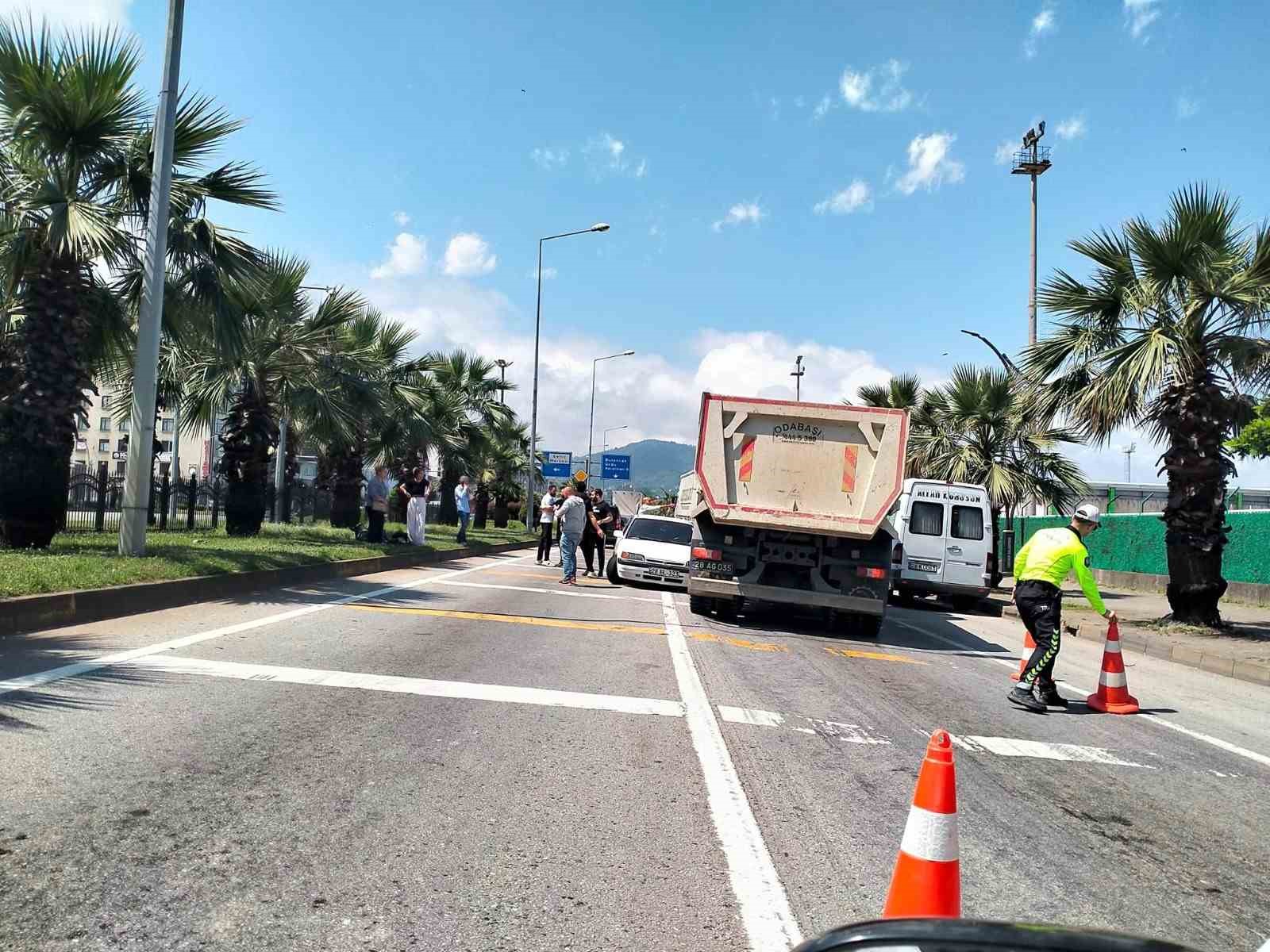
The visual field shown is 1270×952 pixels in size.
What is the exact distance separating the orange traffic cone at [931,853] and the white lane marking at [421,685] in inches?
145

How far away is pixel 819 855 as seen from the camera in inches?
166

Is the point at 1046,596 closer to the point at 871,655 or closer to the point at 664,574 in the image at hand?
the point at 871,655

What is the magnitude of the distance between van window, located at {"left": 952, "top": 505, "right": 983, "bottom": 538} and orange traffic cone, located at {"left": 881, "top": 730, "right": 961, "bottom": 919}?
54.7ft

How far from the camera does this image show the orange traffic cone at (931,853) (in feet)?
10.6

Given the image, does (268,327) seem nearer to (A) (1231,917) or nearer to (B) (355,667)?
(B) (355,667)

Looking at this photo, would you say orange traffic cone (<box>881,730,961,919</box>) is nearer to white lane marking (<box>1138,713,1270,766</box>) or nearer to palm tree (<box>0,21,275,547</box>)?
white lane marking (<box>1138,713,1270,766</box>)

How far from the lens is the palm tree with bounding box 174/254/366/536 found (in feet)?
72.3

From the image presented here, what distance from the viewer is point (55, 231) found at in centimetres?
1261

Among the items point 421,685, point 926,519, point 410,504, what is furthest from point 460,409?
point 421,685

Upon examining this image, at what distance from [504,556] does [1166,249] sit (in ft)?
63.5

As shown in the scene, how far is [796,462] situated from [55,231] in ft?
32.3

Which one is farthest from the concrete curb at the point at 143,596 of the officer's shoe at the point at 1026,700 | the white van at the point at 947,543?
the white van at the point at 947,543

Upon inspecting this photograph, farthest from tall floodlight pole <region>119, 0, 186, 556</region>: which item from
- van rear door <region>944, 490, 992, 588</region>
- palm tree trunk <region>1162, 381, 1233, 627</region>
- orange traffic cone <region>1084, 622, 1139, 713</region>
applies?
palm tree trunk <region>1162, 381, 1233, 627</region>

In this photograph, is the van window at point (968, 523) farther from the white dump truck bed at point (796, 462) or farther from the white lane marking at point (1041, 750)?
the white lane marking at point (1041, 750)
